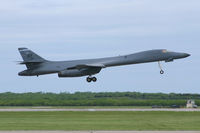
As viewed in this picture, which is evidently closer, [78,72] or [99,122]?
[99,122]

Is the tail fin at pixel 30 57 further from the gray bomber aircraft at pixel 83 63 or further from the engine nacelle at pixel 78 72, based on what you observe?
the engine nacelle at pixel 78 72

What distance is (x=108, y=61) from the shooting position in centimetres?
6031

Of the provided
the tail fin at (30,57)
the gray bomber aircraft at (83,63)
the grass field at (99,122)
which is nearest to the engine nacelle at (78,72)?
the gray bomber aircraft at (83,63)

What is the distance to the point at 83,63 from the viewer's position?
6138 centimetres

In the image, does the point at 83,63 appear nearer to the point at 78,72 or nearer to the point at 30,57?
the point at 78,72

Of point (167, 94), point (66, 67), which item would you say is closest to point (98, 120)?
point (66, 67)

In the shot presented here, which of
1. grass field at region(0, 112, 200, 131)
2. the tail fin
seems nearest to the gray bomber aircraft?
the tail fin

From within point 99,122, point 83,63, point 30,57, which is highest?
point 30,57

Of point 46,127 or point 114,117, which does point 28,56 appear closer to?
point 114,117

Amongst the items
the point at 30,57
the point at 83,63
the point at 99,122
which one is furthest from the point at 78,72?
the point at 99,122

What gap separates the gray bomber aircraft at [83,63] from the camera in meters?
58.4

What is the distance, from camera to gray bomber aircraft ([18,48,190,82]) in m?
58.4

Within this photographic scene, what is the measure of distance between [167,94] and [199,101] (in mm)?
18067

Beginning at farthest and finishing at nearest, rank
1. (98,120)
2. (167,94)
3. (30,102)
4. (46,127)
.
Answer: (167,94) < (30,102) < (98,120) < (46,127)
